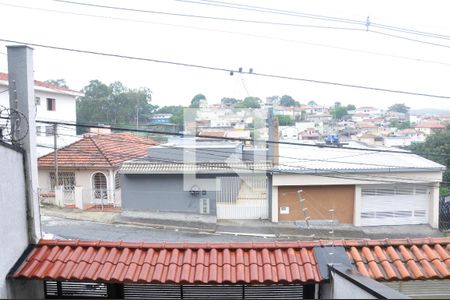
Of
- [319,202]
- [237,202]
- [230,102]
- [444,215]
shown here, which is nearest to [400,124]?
[230,102]

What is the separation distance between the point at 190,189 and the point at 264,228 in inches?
124

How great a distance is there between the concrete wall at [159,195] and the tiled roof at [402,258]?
11423 millimetres

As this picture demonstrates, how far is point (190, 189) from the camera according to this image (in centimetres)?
1515

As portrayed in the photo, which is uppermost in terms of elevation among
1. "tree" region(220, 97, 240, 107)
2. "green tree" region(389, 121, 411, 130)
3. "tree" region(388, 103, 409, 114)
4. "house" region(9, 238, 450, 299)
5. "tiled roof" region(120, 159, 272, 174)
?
"tree" region(388, 103, 409, 114)

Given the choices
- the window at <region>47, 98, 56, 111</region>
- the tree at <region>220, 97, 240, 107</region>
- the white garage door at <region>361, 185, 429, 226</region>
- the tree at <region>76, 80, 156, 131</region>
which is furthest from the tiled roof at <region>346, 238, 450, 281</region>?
the tree at <region>76, 80, 156, 131</region>

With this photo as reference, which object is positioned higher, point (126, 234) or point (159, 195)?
point (159, 195)

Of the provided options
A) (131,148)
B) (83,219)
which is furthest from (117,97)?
(83,219)

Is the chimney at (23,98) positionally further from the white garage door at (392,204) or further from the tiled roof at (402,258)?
the white garage door at (392,204)

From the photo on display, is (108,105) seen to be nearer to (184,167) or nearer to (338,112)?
(184,167)

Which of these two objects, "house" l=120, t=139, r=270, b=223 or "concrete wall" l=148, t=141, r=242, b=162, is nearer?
"house" l=120, t=139, r=270, b=223

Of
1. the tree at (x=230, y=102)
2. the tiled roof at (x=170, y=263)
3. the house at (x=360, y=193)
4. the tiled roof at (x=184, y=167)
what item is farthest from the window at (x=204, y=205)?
the tree at (x=230, y=102)

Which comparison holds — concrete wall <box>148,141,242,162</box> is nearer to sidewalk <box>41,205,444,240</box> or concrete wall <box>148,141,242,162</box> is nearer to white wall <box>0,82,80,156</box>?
sidewalk <box>41,205,444,240</box>

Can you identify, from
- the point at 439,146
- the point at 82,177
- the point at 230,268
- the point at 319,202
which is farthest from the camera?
the point at 439,146

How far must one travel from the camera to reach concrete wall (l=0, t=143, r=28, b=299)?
3.39m
